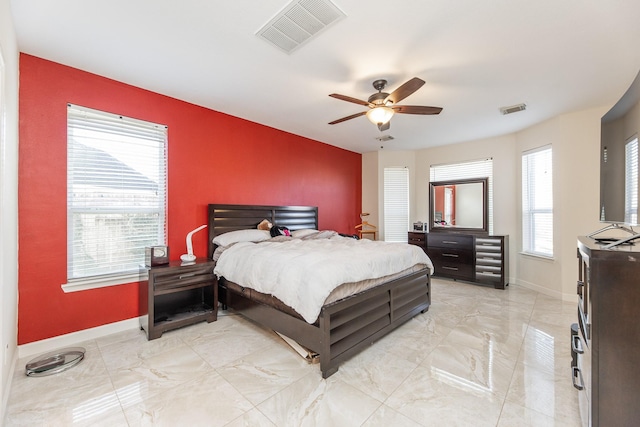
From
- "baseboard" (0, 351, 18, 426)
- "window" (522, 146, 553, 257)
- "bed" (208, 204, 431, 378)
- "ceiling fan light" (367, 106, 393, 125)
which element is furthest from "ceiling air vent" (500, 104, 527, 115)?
"baseboard" (0, 351, 18, 426)

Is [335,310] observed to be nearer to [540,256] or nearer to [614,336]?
[614,336]

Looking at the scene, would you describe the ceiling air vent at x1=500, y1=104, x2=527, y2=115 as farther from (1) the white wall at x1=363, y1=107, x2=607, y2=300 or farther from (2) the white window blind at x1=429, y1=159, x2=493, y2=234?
(2) the white window blind at x1=429, y1=159, x2=493, y2=234

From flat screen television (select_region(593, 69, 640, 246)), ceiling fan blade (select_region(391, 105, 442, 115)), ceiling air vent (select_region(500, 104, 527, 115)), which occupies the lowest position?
flat screen television (select_region(593, 69, 640, 246))

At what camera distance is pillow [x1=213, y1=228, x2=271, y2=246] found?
3.58 meters

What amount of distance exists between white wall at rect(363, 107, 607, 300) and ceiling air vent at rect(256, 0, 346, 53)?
3.99 meters

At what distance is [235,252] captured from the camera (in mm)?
3227

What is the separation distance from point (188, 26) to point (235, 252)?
2.22 meters

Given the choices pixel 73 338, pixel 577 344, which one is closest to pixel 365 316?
pixel 577 344

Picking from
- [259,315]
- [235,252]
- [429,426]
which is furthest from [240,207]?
[429,426]

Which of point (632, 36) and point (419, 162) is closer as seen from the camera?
point (632, 36)

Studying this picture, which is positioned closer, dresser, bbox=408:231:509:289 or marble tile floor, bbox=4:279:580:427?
marble tile floor, bbox=4:279:580:427

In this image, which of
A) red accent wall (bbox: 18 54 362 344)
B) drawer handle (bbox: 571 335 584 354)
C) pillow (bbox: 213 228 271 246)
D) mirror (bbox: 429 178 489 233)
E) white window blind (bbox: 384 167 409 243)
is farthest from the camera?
white window blind (bbox: 384 167 409 243)

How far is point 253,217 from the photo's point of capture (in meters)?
4.21

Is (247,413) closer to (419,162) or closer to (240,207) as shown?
(240,207)
